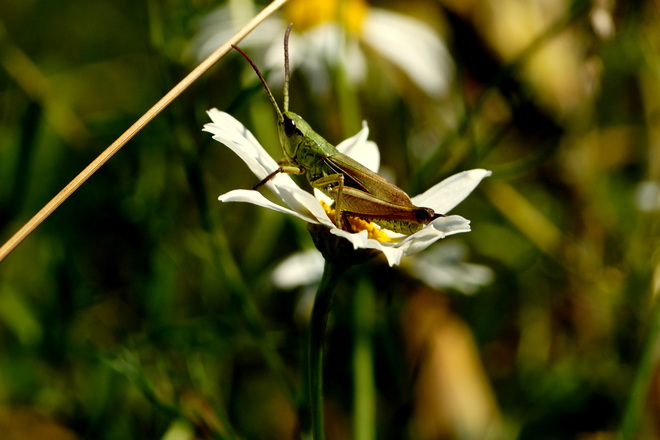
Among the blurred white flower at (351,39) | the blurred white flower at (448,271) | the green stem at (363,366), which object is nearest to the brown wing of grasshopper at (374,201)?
the green stem at (363,366)

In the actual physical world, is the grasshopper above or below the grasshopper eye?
below

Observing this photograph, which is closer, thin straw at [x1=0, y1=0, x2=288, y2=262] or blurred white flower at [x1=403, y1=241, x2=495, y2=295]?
thin straw at [x1=0, y1=0, x2=288, y2=262]

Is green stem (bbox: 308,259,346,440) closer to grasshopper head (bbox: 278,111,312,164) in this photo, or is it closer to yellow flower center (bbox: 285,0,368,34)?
grasshopper head (bbox: 278,111,312,164)

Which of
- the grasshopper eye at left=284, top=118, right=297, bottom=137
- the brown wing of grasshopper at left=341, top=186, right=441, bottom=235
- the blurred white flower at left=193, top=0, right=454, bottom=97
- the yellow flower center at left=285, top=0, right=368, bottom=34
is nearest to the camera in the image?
the brown wing of grasshopper at left=341, top=186, right=441, bottom=235

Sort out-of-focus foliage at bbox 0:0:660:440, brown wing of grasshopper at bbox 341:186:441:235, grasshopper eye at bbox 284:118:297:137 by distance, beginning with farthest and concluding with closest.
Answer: out-of-focus foliage at bbox 0:0:660:440 → grasshopper eye at bbox 284:118:297:137 → brown wing of grasshopper at bbox 341:186:441:235

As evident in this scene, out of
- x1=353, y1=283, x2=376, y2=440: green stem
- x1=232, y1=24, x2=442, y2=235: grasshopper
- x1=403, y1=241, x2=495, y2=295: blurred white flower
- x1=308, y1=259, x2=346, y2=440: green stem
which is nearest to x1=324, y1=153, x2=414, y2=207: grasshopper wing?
x1=232, y1=24, x2=442, y2=235: grasshopper

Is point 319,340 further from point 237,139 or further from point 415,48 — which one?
point 415,48

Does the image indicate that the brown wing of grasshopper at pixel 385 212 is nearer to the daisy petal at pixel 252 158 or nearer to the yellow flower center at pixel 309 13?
the daisy petal at pixel 252 158

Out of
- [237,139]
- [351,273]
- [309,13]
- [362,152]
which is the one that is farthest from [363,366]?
[309,13]
